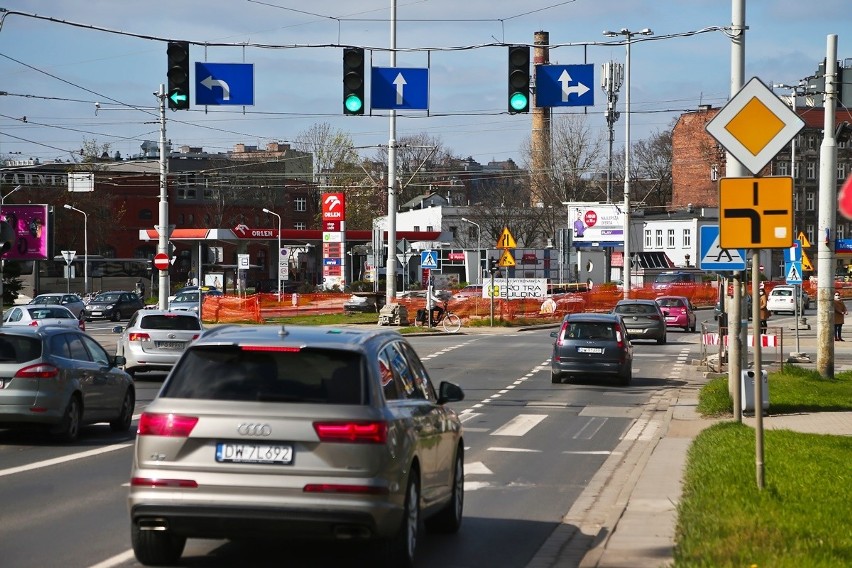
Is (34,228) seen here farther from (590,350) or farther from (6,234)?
(590,350)

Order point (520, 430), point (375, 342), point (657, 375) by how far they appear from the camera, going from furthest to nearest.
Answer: point (657, 375)
point (520, 430)
point (375, 342)

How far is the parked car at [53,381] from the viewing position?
52.4 ft

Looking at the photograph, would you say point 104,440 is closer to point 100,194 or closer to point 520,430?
point 520,430

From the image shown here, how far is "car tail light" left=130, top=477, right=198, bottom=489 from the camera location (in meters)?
7.90

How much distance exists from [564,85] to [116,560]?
19019 mm

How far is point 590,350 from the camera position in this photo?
27719mm

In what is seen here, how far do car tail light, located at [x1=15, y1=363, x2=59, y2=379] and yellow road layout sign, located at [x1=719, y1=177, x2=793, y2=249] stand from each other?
8.97 m

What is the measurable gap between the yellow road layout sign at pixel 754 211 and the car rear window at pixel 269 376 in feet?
13.6

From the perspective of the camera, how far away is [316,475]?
7.83 meters

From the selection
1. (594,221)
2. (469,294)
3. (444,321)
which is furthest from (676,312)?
(594,221)

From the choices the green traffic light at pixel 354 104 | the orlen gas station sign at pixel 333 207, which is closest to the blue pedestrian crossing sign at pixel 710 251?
the green traffic light at pixel 354 104

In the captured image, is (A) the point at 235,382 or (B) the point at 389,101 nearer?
(A) the point at 235,382

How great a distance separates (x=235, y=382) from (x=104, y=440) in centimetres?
952

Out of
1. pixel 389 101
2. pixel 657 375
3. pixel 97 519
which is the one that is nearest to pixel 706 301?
pixel 657 375
